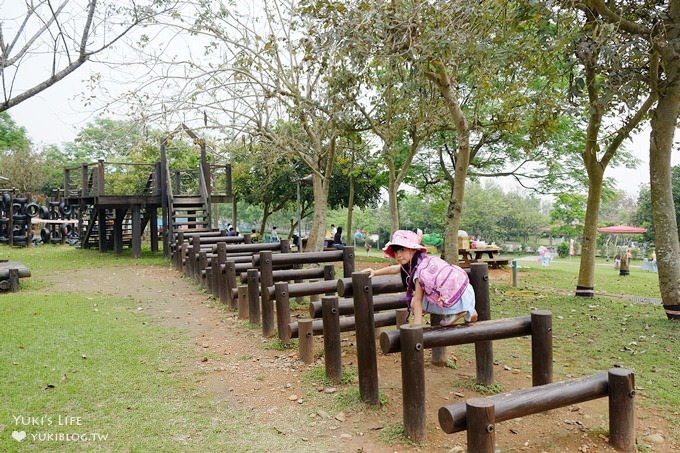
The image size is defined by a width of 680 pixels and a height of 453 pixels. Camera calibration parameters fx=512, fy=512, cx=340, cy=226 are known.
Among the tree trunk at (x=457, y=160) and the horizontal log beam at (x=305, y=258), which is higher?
the tree trunk at (x=457, y=160)

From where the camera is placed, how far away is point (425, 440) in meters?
3.86

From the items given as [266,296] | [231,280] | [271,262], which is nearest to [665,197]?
[271,262]

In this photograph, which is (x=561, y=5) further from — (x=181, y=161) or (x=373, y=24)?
(x=181, y=161)

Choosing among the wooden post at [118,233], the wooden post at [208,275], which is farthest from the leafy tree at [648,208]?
the wooden post at [118,233]

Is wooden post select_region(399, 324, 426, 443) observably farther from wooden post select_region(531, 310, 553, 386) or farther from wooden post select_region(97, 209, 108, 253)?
wooden post select_region(97, 209, 108, 253)

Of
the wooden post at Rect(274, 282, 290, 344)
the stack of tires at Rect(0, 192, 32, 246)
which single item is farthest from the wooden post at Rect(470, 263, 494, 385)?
the stack of tires at Rect(0, 192, 32, 246)

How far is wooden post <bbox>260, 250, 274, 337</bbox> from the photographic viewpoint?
6953 mm

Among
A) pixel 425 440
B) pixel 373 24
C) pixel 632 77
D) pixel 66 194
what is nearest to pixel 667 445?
pixel 425 440

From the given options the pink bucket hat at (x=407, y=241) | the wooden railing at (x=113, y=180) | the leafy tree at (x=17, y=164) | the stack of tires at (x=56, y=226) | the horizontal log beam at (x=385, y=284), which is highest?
the leafy tree at (x=17, y=164)

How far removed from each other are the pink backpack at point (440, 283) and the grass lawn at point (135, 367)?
67.5 inches

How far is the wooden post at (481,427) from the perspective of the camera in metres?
3.17

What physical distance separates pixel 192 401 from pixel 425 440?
2.13 metres

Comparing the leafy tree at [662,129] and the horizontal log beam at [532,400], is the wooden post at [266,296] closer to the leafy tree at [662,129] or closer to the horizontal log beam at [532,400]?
the horizontal log beam at [532,400]

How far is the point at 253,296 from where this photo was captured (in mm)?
7699
